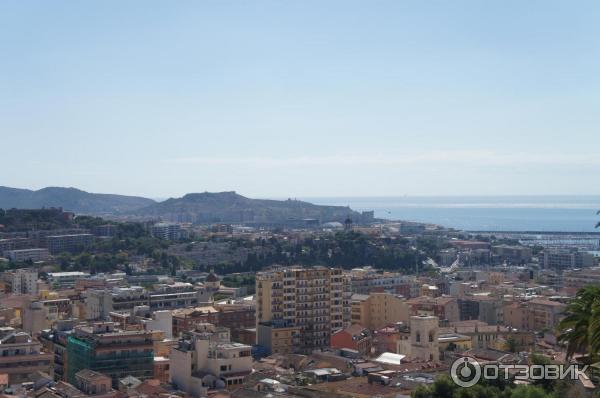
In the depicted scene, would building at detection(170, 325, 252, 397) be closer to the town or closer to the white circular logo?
the town

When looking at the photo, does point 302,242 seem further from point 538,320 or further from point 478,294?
point 538,320

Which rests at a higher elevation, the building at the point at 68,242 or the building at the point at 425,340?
the building at the point at 68,242

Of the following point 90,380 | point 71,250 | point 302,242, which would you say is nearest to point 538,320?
point 90,380

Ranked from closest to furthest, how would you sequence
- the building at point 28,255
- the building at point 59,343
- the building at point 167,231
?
the building at point 59,343
the building at point 28,255
the building at point 167,231

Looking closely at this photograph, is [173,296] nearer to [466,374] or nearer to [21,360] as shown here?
[21,360]

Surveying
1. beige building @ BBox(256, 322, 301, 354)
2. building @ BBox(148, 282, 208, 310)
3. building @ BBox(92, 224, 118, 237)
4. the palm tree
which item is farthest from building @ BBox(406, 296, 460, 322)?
building @ BBox(92, 224, 118, 237)

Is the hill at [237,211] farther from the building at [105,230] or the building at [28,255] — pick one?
the building at [28,255]

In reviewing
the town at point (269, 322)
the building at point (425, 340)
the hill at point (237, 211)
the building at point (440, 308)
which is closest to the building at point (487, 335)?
the town at point (269, 322)
